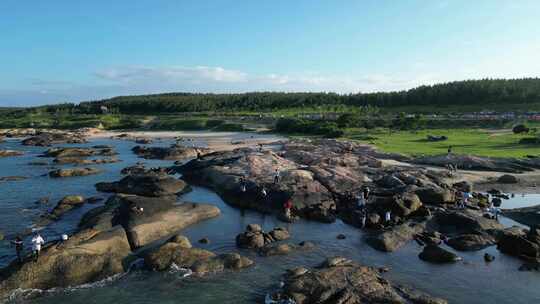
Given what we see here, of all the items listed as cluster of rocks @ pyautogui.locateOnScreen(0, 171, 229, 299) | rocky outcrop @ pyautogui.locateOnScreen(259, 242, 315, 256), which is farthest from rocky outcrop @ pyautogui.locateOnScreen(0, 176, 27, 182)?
rocky outcrop @ pyautogui.locateOnScreen(259, 242, 315, 256)

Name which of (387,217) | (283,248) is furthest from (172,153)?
(283,248)

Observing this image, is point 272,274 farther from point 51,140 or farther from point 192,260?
point 51,140

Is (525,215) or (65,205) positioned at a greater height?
(525,215)

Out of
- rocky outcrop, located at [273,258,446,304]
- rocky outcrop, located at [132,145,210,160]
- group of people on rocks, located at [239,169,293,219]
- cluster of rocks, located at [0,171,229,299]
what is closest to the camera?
rocky outcrop, located at [273,258,446,304]

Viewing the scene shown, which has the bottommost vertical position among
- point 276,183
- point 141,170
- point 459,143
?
point 141,170

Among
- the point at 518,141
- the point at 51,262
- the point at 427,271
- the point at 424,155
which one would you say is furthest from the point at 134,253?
the point at 518,141

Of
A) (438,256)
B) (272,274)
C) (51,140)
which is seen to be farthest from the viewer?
(51,140)

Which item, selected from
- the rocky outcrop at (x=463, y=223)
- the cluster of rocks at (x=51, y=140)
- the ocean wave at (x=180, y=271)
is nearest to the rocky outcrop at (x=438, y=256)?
the rocky outcrop at (x=463, y=223)

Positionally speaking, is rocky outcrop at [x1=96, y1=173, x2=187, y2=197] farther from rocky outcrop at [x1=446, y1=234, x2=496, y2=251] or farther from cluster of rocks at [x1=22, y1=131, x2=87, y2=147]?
cluster of rocks at [x1=22, y1=131, x2=87, y2=147]
